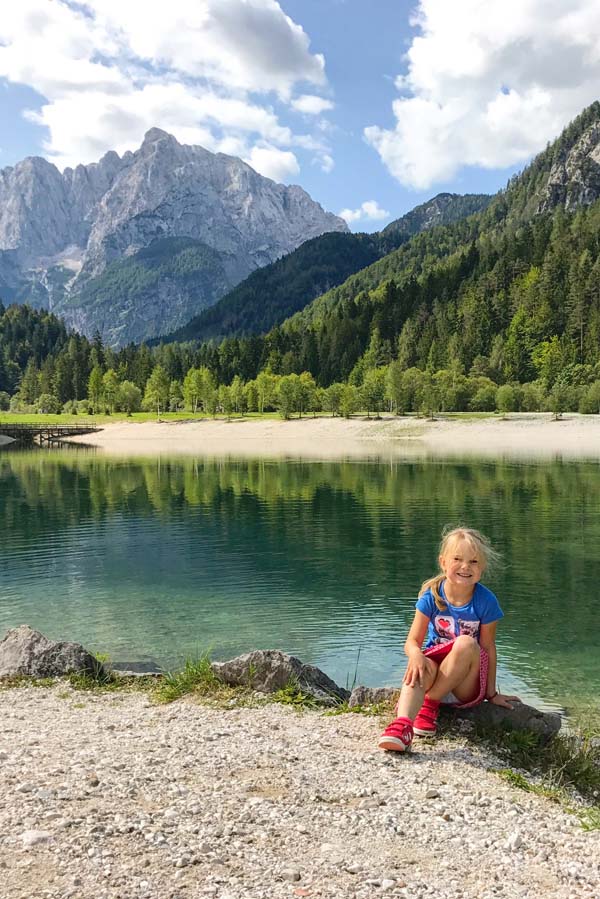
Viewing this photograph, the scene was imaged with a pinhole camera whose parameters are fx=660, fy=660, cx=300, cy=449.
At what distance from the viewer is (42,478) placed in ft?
232

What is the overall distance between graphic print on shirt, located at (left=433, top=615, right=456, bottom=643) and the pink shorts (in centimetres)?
9

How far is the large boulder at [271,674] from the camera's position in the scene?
1105 centimetres

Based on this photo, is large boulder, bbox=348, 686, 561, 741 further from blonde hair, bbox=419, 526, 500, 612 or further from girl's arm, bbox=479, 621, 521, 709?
blonde hair, bbox=419, 526, 500, 612

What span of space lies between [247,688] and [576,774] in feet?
17.0

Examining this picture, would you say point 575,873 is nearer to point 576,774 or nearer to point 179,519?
point 576,774

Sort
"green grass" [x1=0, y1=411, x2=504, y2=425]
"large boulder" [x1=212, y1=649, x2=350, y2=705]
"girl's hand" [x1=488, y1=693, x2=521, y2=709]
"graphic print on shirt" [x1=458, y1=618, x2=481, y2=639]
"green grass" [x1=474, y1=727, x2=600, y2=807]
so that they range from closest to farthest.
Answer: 1. "green grass" [x1=474, y1=727, x2=600, y2=807]
2. "graphic print on shirt" [x1=458, y1=618, x2=481, y2=639]
3. "girl's hand" [x1=488, y1=693, x2=521, y2=709]
4. "large boulder" [x1=212, y1=649, x2=350, y2=705]
5. "green grass" [x1=0, y1=411, x2=504, y2=425]

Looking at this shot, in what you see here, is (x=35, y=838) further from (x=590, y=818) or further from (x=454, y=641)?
(x=590, y=818)

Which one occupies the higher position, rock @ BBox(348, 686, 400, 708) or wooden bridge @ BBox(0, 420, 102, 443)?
wooden bridge @ BBox(0, 420, 102, 443)

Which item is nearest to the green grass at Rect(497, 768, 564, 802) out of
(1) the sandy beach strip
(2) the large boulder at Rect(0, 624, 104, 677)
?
(2) the large boulder at Rect(0, 624, 104, 677)

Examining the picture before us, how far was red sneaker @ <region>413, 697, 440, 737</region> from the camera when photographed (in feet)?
28.7

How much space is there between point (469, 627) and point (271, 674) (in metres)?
3.83

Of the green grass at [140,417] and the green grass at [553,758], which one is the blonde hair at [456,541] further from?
the green grass at [140,417]

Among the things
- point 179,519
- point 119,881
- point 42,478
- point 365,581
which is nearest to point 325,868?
point 119,881

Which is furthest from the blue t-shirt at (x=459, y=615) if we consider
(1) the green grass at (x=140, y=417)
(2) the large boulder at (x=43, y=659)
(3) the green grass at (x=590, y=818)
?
(1) the green grass at (x=140, y=417)
